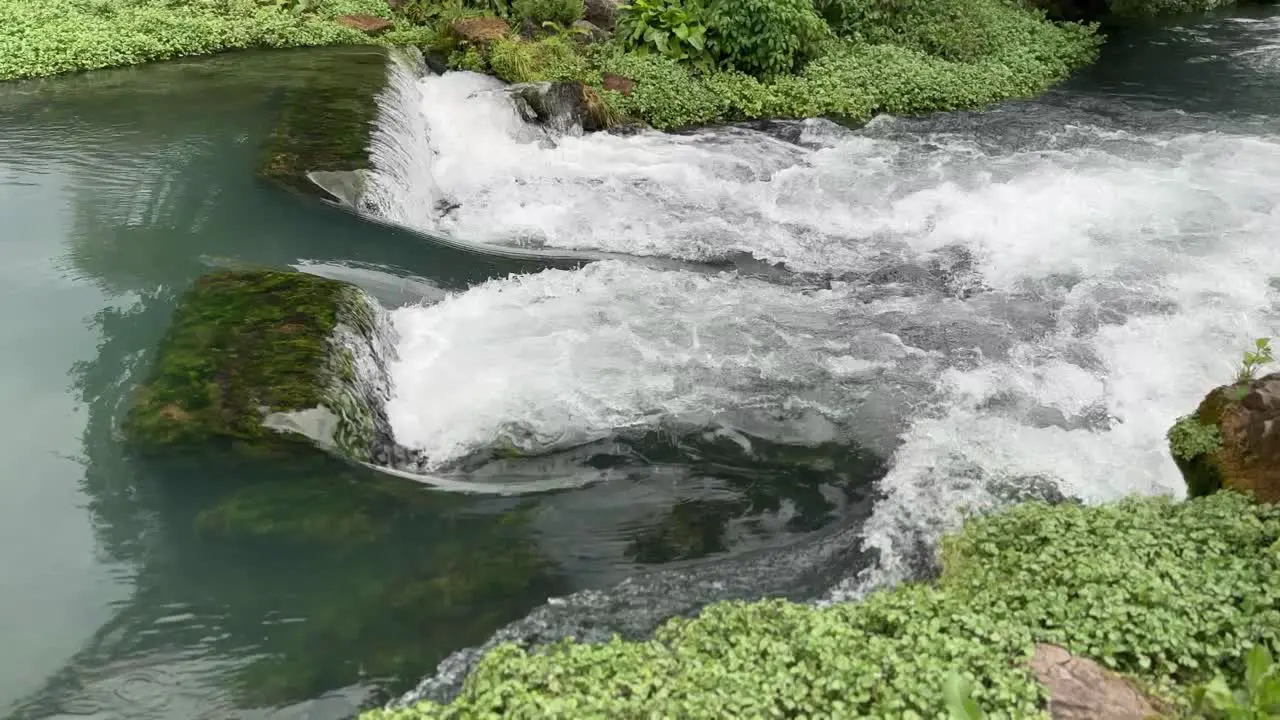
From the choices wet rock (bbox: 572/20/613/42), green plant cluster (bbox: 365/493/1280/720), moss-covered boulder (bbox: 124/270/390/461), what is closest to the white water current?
moss-covered boulder (bbox: 124/270/390/461)

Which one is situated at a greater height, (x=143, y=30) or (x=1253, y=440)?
(x=143, y=30)

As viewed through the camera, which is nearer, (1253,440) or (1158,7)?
(1253,440)

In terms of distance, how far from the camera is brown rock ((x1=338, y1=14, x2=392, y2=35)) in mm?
15570

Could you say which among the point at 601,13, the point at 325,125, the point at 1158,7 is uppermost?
the point at 1158,7

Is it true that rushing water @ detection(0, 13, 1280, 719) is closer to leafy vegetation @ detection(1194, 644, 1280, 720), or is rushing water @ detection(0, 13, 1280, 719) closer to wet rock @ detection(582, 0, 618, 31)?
leafy vegetation @ detection(1194, 644, 1280, 720)

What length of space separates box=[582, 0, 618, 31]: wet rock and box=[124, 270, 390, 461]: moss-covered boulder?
10.1 metres

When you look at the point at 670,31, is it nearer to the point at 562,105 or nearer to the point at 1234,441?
the point at 562,105

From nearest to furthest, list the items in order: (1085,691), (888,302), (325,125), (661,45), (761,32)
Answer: (1085,691) → (888,302) → (325,125) → (761,32) → (661,45)

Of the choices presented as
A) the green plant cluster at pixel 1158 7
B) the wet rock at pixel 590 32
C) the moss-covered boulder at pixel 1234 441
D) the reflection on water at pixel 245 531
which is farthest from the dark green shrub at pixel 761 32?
the moss-covered boulder at pixel 1234 441

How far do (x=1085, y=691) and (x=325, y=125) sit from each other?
9.98m

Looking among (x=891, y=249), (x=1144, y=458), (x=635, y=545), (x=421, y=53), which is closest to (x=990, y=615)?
(x=635, y=545)

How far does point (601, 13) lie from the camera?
16.2 m

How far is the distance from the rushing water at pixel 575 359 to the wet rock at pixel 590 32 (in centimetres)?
328

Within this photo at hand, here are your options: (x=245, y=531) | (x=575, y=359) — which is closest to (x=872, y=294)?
(x=575, y=359)
